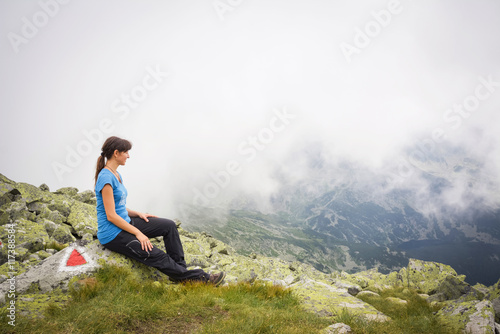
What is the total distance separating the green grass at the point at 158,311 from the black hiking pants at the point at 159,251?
0.57 meters

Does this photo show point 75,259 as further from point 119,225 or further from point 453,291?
point 453,291

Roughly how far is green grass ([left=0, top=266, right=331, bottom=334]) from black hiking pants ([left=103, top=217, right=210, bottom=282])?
575mm

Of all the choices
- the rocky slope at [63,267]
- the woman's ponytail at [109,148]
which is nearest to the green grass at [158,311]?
the rocky slope at [63,267]

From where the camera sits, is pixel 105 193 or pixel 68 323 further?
pixel 105 193

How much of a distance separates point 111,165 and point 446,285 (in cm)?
1926

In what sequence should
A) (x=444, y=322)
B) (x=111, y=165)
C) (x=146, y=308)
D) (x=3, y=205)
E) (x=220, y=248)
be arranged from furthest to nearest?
(x=220, y=248), (x=3, y=205), (x=444, y=322), (x=111, y=165), (x=146, y=308)

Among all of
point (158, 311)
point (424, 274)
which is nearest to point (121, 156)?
point (158, 311)

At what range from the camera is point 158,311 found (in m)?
5.40

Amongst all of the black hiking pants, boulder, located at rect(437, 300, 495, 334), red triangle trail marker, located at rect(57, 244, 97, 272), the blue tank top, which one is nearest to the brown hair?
the blue tank top

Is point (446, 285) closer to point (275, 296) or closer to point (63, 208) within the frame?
point (275, 296)

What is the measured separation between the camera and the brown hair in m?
7.24

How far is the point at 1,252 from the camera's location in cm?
952

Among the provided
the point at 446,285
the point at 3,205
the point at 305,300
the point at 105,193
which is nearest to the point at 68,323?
the point at 105,193

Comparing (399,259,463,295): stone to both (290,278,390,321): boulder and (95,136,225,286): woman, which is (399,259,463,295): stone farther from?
(95,136,225,286): woman
